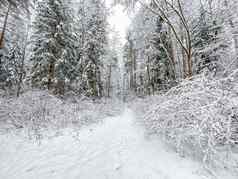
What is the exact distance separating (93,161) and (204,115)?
2.68m

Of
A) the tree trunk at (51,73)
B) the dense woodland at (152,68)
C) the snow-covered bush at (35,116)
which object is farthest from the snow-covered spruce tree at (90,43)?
the snow-covered bush at (35,116)

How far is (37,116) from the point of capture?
25.5 ft

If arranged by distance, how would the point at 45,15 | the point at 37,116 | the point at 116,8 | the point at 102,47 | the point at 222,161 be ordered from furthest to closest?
the point at 102,47 < the point at 45,15 < the point at 37,116 < the point at 116,8 < the point at 222,161

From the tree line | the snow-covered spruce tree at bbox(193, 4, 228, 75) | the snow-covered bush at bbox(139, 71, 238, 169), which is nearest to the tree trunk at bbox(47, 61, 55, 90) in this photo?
the tree line

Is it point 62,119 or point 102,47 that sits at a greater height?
point 102,47

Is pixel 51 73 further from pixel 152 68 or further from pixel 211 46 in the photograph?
pixel 211 46

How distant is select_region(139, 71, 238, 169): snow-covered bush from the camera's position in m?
3.12

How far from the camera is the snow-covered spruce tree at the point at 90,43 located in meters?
18.9

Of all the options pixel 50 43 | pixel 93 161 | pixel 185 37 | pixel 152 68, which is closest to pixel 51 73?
pixel 50 43

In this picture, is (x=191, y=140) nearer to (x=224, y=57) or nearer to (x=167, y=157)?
(x=167, y=157)

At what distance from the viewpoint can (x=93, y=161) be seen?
390cm

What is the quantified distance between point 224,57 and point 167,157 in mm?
5505

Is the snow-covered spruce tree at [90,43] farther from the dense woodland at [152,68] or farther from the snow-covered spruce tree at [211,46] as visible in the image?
the snow-covered spruce tree at [211,46]

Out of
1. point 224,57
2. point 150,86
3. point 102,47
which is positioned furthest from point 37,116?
point 150,86
